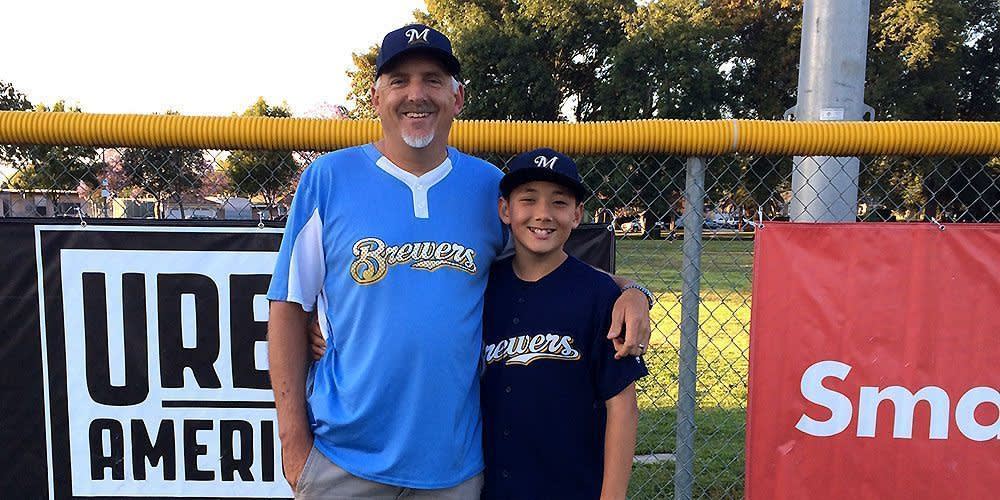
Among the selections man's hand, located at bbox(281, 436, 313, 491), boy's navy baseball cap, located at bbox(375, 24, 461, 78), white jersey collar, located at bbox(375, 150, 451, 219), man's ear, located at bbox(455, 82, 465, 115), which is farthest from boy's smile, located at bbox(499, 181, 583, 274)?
man's hand, located at bbox(281, 436, 313, 491)

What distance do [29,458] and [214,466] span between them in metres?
0.71

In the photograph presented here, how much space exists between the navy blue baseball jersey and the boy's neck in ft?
0.14

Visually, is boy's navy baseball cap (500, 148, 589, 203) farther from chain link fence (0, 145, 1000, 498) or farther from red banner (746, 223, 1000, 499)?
red banner (746, 223, 1000, 499)

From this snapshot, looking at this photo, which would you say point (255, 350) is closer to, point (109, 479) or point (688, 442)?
point (109, 479)

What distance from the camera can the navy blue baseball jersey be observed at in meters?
1.69

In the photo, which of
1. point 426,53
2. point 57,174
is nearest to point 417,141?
point 426,53

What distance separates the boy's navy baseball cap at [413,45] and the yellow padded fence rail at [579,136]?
49cm

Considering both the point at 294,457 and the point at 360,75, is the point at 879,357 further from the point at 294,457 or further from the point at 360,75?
the point at 360,75

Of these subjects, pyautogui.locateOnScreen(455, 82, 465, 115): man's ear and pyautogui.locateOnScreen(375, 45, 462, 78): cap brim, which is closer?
pyautogui.locateOnScreen(375, 45, 462, 78): cap brim

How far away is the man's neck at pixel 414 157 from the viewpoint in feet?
5.73

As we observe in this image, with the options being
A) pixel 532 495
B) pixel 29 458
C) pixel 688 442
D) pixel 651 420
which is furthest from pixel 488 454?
pixel 651 420

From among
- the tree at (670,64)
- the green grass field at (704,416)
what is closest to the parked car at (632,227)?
the green grass field at (704,416)

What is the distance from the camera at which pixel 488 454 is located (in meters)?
1.76

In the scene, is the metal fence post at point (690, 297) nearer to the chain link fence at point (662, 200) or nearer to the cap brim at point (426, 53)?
the chain link fence at point (662, 200)
